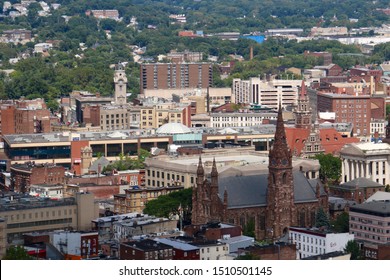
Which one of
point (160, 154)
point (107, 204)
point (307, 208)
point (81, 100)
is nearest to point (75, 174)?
point (160, 154)

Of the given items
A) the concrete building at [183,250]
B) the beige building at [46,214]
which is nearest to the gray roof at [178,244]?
the concrete building at [183,250]

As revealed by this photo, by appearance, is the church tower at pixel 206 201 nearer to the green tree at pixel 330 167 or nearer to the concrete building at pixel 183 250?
the concrete building at pixel 183 250

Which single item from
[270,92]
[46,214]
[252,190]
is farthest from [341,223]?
[270,92]

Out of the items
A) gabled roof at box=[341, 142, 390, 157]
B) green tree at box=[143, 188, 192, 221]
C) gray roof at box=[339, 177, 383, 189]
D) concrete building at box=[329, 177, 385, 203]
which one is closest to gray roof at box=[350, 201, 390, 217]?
green tree at box=[143, 188, 192, 221]

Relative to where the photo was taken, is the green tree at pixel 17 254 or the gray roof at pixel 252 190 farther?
the gray roof at pixel 252 190

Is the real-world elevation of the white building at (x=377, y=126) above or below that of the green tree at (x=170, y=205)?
below

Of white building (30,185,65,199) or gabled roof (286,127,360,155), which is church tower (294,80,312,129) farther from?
white building (30,185,65,199)

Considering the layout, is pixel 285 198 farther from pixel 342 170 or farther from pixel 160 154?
pixel 160 154
